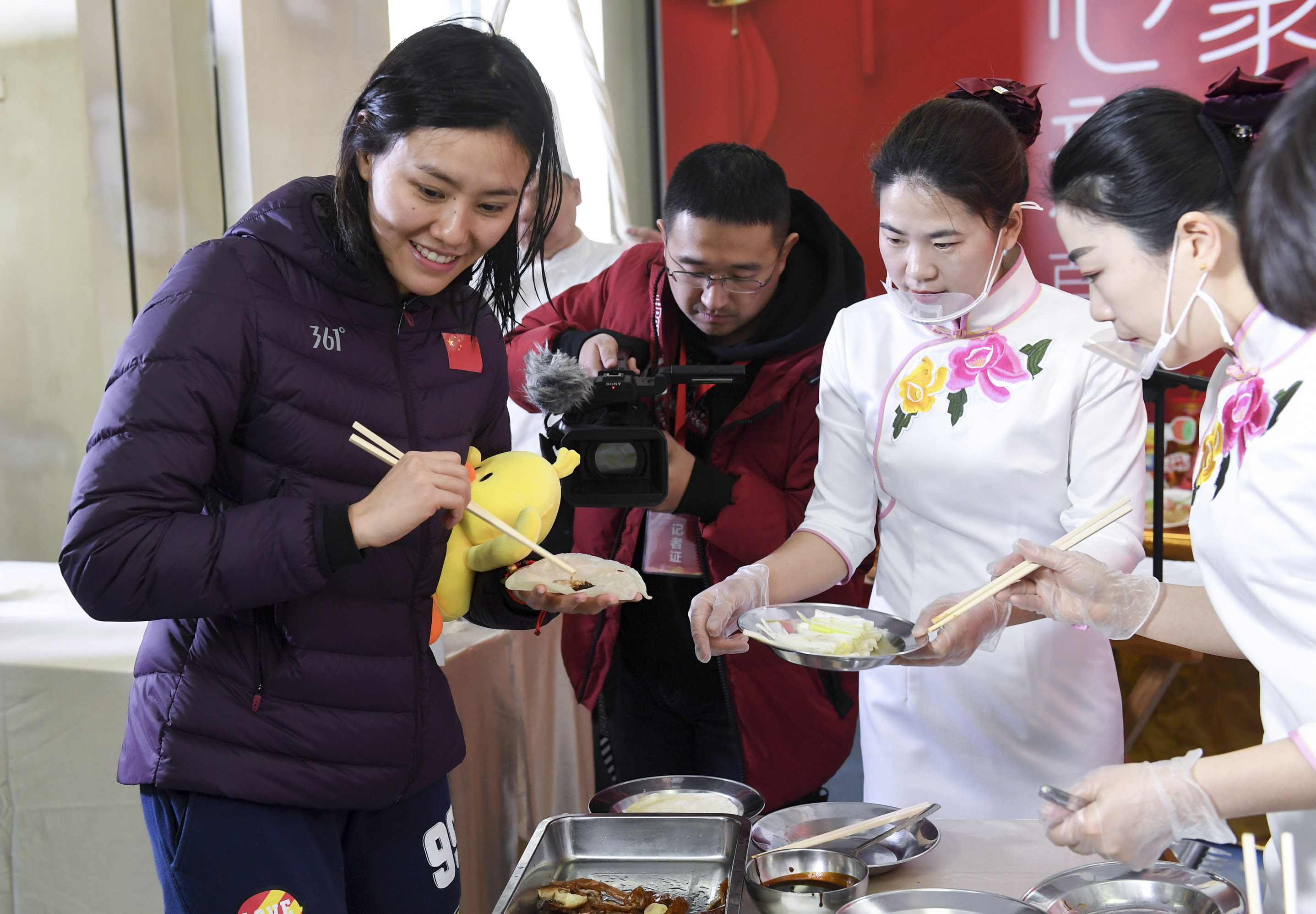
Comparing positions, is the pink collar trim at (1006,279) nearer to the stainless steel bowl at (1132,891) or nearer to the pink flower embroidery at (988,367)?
the pink flower embroidery at (988,367)

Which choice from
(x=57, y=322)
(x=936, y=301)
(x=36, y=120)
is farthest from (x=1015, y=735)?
(x=36, y=120)

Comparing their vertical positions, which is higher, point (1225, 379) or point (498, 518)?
point (1225, 379)

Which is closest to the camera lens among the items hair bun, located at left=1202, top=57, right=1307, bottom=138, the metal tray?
the metal tray

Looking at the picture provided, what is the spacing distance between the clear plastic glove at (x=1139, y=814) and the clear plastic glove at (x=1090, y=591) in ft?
1.23

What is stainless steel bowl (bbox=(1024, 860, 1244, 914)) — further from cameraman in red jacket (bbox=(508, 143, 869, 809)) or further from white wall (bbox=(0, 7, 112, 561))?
white wall (bbox=(0, 7, 112, 561))

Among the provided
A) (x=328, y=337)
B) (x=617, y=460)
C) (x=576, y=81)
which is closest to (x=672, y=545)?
(x=617, y=460)

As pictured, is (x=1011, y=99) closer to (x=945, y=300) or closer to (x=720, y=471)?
(x=945, y=300)

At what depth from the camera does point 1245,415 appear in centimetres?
101

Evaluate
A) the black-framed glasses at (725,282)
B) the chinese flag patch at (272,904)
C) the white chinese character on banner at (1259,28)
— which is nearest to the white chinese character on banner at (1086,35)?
the white chinese character on banner at (1259,28)

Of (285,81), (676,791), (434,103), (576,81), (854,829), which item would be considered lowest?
(676,791)

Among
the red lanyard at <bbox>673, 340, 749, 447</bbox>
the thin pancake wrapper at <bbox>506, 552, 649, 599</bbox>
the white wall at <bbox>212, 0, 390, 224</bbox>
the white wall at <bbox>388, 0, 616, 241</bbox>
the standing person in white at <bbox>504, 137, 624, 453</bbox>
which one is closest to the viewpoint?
the thin pancake wrapper at <bbox>506, 552, 649, 599</bbox>

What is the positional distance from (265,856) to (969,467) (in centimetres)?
110

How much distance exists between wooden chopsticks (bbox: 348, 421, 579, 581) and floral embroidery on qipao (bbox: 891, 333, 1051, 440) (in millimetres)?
594

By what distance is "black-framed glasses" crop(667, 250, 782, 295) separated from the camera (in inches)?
72.1
